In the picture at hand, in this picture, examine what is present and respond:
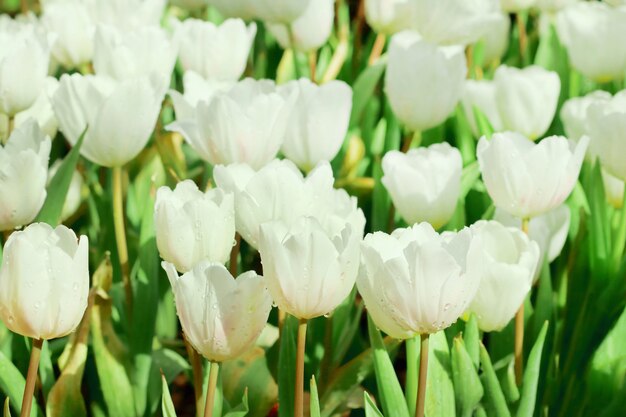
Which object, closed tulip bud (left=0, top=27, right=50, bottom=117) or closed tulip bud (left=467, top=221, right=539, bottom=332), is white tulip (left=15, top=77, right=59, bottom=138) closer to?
closed tulip bud (left=0, top=27, right=50, bottom=117)

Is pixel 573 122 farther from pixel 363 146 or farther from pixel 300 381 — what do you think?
pixel 300 381

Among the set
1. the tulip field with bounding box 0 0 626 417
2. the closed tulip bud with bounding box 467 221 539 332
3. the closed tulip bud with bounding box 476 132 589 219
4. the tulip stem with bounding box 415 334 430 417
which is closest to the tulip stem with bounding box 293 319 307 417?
the tulip field with bounding box 0 0 626 417

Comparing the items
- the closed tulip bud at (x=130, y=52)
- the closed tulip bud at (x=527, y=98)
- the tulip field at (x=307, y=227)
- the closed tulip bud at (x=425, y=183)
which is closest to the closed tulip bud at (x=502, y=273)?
the tulip field at (x=307, y=227)

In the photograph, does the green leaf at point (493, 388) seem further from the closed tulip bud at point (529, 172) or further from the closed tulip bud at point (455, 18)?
the closed tulip bud at point (455, 18)

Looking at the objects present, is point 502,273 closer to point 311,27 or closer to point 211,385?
point 211,385

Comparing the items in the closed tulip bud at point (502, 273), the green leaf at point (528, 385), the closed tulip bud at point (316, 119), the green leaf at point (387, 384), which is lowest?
the green leaf at point (528, 385)

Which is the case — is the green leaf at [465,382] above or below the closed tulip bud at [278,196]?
below

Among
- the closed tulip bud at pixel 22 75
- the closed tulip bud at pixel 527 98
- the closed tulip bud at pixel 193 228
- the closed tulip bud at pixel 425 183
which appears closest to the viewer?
the closed tulip bud at pixel 193 228
